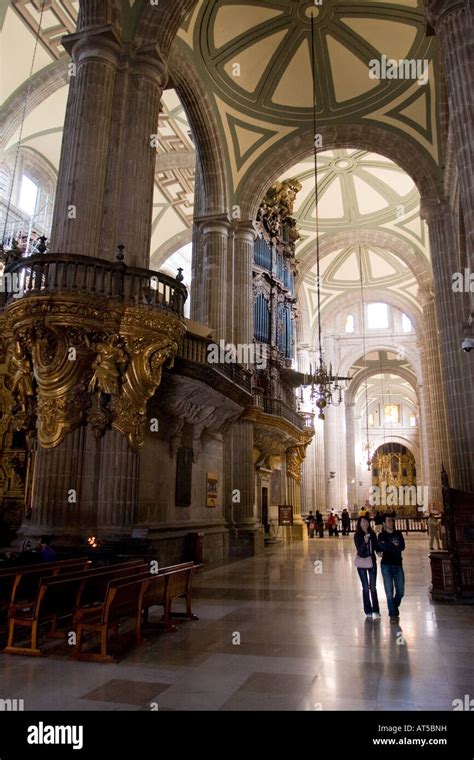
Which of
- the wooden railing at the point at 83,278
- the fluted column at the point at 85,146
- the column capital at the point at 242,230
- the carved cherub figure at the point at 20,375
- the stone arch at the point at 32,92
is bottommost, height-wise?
the carved cherub figure at the point at 20,375

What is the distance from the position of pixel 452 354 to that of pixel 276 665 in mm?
11262

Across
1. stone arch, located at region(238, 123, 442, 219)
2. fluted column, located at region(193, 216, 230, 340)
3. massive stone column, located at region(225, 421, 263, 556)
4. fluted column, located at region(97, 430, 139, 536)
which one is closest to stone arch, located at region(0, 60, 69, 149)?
fluted column, located at region(193, 216, 230, 340)

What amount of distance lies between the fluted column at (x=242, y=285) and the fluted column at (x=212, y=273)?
0.44 metres

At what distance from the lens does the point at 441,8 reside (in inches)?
372

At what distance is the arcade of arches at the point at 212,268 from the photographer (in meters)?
8.41

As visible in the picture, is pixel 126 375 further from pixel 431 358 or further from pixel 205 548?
pixel 431 358

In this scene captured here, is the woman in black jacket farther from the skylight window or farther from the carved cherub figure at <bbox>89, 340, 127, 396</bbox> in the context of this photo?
the skylight window

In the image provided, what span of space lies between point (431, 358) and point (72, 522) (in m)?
20.2

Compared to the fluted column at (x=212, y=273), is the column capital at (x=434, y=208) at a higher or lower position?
higher

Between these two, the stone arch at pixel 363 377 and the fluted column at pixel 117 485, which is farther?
the stone arch at pixel 363 377

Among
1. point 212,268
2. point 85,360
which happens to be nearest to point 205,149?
point 212,268

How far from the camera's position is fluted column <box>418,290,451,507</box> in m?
22.3

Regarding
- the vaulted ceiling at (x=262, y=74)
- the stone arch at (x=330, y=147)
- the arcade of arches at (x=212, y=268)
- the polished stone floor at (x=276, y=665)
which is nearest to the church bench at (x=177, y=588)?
the polished stone floor at (x=276, y=665)

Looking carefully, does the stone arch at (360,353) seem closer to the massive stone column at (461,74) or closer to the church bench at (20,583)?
the massive stone column at (461,74)
